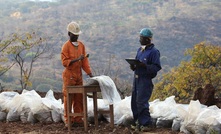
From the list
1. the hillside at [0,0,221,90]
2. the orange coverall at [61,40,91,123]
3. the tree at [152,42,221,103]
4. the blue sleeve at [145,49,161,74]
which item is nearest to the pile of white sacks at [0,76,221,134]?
the orange coverall at [61,40,91,123]

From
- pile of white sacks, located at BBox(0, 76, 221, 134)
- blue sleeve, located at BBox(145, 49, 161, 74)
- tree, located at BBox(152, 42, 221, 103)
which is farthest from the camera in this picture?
tree, located at BBox(152, 42, 221, 103)

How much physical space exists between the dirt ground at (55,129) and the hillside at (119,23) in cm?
4424

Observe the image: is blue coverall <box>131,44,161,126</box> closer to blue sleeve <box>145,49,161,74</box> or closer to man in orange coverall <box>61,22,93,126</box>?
blue sleeve <box>145,49,161,74</box>

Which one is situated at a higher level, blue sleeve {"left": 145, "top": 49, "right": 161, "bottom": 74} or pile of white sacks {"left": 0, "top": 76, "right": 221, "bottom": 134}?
blue sleeve {"left": 145, "top": 49, "right": 161, "bottom": 74}

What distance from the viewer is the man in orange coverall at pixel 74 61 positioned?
6547mm

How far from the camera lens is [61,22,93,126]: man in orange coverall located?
655 cm

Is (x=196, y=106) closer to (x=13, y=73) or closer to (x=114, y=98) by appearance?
(x=114, y=98)

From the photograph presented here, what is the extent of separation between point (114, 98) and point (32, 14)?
69237mm

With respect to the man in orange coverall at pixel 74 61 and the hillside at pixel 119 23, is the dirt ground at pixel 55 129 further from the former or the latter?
the hillside at pixel 119 23

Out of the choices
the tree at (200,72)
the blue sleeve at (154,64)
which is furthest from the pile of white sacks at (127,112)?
the tree at (200,72)

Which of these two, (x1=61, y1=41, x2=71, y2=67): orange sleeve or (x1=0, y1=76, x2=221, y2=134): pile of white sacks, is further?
(x1=61, y1=41, x2=71, y2=67): orange sleeve

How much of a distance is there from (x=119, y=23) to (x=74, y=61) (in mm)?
66072

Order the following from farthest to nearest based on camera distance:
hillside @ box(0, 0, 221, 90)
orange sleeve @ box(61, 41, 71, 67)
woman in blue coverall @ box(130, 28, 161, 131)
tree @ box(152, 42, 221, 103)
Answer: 1. hillside @ box(0, 0, 221, 90)
2. tree @ box(152, 42, 221, 103)
3. orange sleeve @ box(61, 41, 71, 67)
4. woman in blue coverall @ box(130, 28, 161, 131)

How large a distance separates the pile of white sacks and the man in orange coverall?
59 cm
